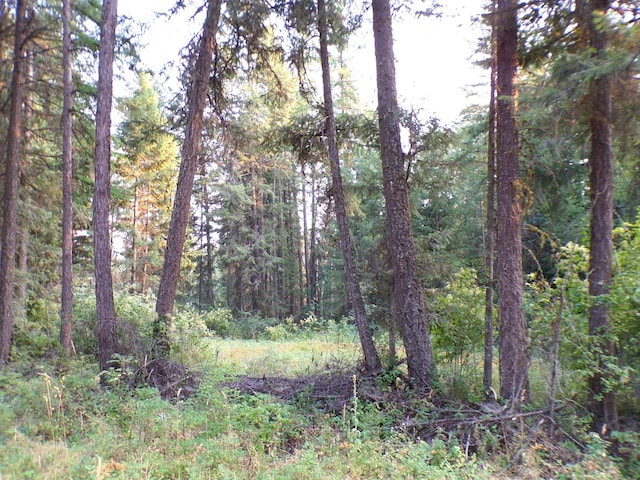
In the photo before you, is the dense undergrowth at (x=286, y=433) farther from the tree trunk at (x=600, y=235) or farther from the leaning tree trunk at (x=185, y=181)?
the leaning tree trunk at (x=185, y=181)

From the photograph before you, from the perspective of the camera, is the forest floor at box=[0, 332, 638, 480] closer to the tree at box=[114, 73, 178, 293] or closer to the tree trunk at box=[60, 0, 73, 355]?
the tree trunk at box=[60, 0, 73, 355]

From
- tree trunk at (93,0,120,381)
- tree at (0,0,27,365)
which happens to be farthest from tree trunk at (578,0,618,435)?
tree at (0,0,27,365)

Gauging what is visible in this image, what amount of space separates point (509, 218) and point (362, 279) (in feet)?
11.1

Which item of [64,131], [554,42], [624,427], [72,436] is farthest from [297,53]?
[624,427]

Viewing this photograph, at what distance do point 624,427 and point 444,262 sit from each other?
3.93 meters

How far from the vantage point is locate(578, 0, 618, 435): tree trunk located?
5.80m

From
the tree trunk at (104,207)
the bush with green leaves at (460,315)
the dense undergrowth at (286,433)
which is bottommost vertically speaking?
the dense undergrowth at (286,433)

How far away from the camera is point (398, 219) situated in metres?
7.51

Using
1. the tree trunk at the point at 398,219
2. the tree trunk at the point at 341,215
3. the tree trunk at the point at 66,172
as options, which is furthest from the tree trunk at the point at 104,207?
the tree trunk at the point at 398,219

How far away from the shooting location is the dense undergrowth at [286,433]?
4.10m

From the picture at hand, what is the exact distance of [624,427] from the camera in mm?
5930

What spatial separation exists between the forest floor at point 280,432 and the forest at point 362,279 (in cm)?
3

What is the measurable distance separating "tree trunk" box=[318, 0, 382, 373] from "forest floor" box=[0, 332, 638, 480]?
Result: 83 centimetres

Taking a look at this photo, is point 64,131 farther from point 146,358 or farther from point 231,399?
point 231,399
